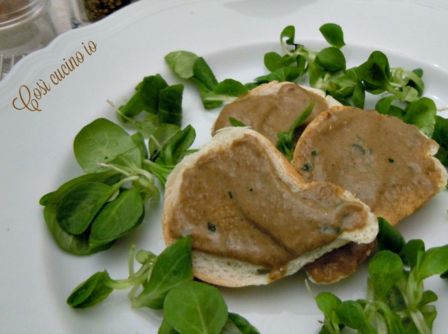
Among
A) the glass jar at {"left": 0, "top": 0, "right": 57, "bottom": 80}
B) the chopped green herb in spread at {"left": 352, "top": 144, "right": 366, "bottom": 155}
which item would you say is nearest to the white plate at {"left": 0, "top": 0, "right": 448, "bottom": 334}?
the chopped green herb in spread at {"left": 352, "top": 144, "right": 366, "bottom": 155}

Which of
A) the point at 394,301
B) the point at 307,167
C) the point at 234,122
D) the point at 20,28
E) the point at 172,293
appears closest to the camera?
the point at 172,293

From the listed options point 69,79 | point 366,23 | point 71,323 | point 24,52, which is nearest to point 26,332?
point 71,323

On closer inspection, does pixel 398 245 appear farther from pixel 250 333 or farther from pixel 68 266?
pixel 68 266

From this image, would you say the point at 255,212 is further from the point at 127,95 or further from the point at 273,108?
the point at 127,95

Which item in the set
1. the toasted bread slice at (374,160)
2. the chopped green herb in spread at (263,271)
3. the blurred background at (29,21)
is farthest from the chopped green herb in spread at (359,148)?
the blurred background at (29,21)

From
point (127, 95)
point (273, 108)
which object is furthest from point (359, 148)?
point (127, 95)

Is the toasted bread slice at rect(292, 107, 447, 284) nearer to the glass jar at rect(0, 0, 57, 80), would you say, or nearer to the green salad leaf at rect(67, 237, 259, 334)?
the green salad leaf at rect(67, 237, 259, 334)
